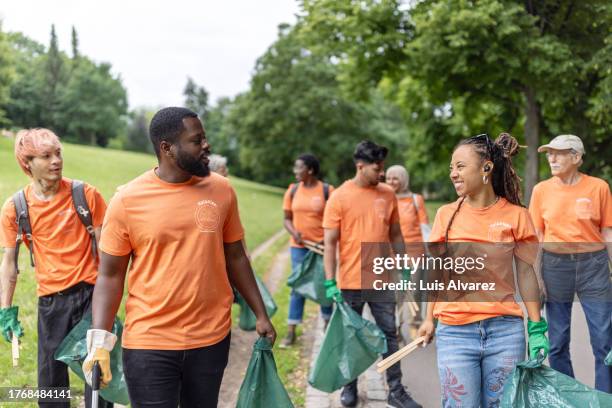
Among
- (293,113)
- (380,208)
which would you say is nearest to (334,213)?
(380,208)

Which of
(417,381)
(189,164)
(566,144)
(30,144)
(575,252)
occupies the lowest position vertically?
(417,381)

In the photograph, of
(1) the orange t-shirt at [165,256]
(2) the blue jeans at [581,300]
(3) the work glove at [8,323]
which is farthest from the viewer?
(2) the blue jeans at [581,300]

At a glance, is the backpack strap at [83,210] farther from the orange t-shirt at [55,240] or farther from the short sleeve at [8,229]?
the short sleeve at [8,229]

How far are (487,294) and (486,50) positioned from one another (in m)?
9.82

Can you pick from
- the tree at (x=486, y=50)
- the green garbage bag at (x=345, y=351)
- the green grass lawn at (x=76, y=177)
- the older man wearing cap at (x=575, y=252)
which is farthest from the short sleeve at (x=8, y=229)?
the tree at (x=486, y=50)

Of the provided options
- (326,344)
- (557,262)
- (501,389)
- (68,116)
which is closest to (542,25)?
(557,262)

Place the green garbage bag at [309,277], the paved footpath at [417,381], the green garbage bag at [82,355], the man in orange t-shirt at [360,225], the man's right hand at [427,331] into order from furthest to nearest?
1. the green garbage bag at [309,277]
2. the paved footpath at [417,381]
3. the man in orange t-shirt at [360,225]
4. the green garbage bag at [82,355]
5. the man's right hand at [427,331]

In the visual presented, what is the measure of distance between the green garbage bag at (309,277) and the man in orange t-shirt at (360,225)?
1493 mm

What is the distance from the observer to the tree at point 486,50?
11.2 m

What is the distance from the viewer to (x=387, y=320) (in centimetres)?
476

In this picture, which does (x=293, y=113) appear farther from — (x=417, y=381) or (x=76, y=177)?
(x=417, y=381)

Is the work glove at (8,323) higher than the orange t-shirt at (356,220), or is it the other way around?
the orange t-shirt at (356,220)

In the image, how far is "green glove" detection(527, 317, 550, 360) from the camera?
2.99 m

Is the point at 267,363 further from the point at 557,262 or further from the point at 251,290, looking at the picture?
the point at 557,262
